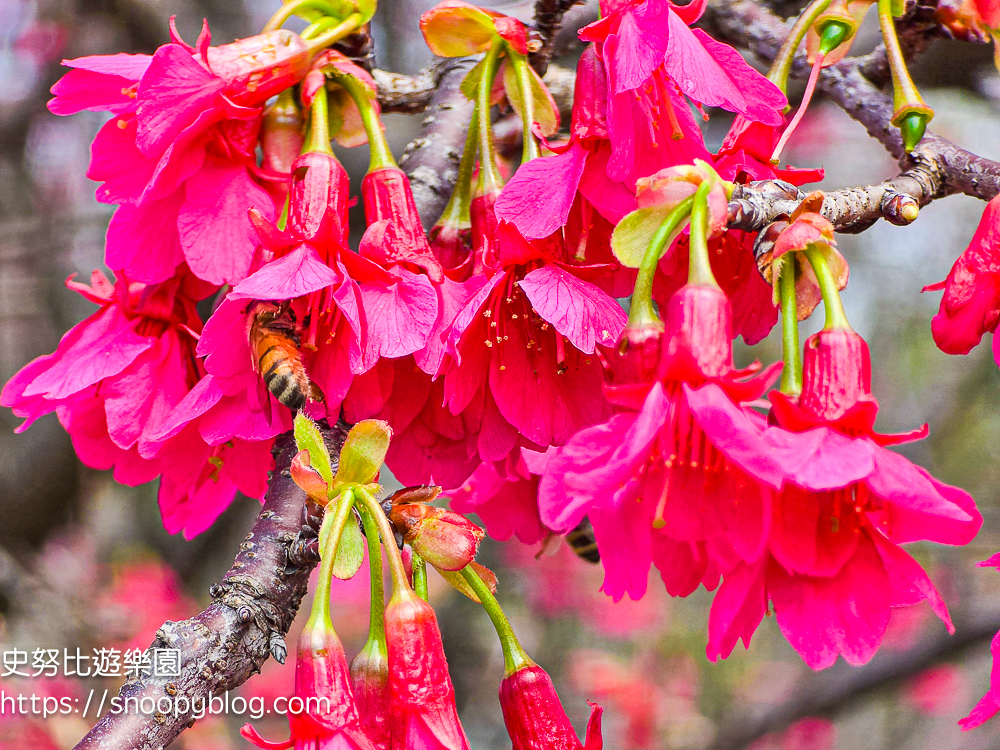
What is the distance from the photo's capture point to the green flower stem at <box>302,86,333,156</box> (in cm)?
83

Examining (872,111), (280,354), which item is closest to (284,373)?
(280,354)

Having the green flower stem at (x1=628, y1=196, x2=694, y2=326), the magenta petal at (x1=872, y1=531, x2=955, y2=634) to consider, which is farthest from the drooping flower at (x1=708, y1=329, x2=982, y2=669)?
the green flower stem at (x1=628, y1=196, x2=694, y2=326)

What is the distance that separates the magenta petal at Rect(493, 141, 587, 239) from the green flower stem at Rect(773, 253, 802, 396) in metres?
0.18

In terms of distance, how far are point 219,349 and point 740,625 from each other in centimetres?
49

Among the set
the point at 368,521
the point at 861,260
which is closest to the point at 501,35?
the point at 368,521

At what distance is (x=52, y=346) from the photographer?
2.31 m

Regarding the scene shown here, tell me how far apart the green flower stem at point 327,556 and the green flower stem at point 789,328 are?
331mm

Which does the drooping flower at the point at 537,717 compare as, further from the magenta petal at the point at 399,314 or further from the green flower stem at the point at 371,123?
the green flower stem at the point at 371,123

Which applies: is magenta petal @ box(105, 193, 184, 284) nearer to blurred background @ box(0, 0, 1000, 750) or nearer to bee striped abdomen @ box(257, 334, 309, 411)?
bee striped abdomen @ box(257, 334, 309, 411)

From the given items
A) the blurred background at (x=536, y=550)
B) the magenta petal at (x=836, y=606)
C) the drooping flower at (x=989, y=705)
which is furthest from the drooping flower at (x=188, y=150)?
the blurred background at (x=536, y=550)

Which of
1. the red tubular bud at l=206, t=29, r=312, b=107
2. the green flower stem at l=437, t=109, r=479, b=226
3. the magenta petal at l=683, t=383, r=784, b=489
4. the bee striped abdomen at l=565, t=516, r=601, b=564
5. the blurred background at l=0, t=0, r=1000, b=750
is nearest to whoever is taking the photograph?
the magenta petal at l=683, t=383, r=784, b=489

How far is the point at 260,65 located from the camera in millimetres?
833

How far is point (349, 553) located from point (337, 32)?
0.55m

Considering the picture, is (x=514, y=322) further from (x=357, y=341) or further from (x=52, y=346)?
(x=52, y=346)
